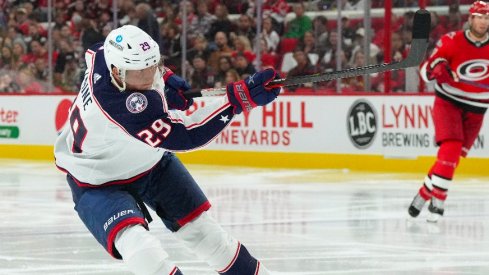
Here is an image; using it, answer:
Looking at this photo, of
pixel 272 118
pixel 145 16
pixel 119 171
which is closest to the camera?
pixel 119 171

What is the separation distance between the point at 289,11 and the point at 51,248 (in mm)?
6479

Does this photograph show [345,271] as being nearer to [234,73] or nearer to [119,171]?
[119,171]

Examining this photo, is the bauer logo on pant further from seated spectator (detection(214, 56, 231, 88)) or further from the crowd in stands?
seated spectator (detection(214, 56, 231, 88))

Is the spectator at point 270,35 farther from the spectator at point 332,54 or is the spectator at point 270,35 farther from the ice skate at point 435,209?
the ice skate at point 435,209

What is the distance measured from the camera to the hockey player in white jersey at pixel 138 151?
4.02m

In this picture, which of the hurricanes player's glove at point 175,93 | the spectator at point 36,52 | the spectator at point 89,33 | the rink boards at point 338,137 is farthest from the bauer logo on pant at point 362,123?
the hurricanes player's glove at point 175,93

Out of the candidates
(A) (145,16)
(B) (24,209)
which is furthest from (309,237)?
(A) (145,16)

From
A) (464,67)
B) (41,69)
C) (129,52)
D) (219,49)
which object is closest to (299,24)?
(219,49)

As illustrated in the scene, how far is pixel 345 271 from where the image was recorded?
18.4 feet

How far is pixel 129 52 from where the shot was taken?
13.2 ft

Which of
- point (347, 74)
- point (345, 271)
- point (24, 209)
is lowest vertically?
point (24, 209)

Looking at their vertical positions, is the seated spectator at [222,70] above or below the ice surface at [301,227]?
below

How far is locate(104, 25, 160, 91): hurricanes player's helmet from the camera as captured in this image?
4.02 meters

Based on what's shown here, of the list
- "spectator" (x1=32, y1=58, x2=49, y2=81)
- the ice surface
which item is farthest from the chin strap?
"spectator" (x1=32, y1=58, x2=49, y2=81)
